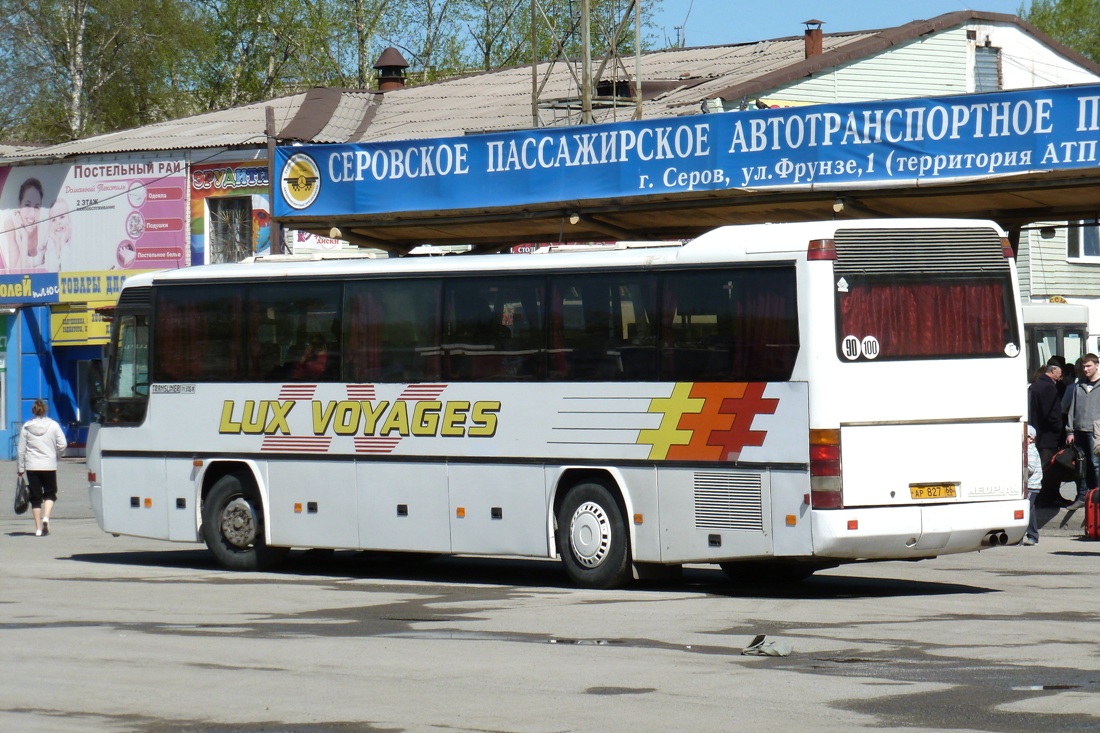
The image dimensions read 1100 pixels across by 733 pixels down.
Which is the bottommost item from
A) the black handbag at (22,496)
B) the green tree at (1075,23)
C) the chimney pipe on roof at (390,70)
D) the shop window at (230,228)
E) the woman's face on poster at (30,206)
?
the black handbag at (22,496)

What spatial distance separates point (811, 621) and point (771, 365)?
7.86 ft

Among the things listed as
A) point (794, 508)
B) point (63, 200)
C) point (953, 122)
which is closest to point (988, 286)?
point (794, 508)

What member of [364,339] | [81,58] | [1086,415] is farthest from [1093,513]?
[81,58]

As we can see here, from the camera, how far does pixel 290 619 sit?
13164 millimetres

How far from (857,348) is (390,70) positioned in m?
41.0

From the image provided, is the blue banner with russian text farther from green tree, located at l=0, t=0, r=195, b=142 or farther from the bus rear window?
green tree, located at l=0, t=0, r=195, b=142

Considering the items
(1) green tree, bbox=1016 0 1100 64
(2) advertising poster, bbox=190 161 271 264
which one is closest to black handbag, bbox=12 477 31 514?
(2) advertising poster, bbox=190 161 271 264

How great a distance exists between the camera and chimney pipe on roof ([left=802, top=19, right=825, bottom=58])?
42.6m

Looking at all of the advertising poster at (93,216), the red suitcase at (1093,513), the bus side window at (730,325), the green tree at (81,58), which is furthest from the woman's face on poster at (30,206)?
the bus side window at (730,325)

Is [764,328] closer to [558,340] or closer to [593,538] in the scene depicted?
[558,340]

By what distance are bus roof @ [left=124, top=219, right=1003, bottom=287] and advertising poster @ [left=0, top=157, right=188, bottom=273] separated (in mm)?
22592

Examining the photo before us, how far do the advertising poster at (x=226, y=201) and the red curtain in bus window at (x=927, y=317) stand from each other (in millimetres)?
26757

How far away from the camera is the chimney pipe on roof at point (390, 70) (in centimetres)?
5262

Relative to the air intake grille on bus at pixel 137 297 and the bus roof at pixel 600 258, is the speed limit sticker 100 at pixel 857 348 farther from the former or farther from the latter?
the air intake grille on bus at pixel 137 297
